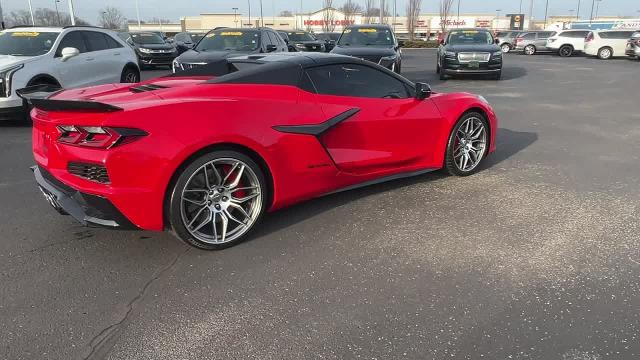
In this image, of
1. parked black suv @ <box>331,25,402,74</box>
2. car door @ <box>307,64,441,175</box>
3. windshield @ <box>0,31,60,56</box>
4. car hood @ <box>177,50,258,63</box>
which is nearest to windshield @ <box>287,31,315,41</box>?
parked black suv @ <box>331,25,402,74</box>

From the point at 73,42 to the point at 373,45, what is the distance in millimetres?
6765

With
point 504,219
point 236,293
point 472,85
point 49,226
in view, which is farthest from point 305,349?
point 472,85

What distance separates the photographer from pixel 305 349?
8.16 feet

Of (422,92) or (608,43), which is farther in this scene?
(608,43)

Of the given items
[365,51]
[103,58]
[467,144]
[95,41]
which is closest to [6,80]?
[103,58]

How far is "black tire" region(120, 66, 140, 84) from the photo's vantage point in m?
10.5

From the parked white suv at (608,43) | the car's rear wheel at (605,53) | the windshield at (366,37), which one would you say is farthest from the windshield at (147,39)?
the car's rear wheel at (605,53)

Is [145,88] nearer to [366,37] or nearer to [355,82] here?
[355,82]

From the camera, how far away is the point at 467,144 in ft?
17.4

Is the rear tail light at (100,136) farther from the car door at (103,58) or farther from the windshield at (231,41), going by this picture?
the windshield at (231,41)

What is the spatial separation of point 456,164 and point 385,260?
216cm

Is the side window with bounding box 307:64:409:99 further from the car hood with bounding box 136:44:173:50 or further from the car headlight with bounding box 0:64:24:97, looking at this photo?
the car hood with bounding box 136:44:173:50

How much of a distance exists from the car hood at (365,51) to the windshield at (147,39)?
11.1 meters

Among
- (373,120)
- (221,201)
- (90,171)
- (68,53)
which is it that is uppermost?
(68,53)
